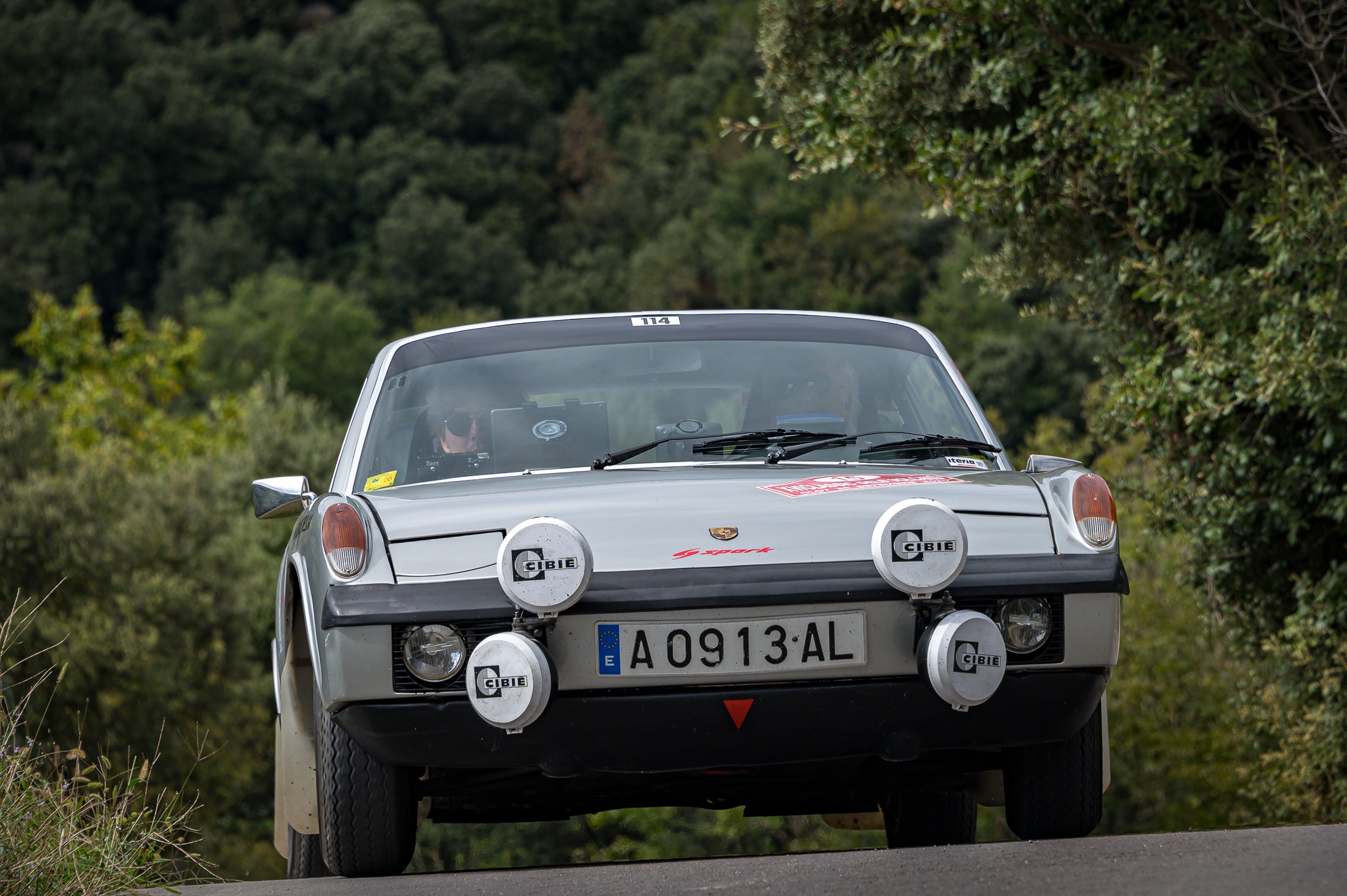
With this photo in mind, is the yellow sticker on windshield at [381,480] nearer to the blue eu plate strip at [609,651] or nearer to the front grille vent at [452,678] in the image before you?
the front grille vent at [452,678]

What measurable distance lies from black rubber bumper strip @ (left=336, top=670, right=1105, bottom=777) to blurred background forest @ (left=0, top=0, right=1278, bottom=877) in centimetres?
2054

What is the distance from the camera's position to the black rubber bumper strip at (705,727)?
→ 11.7ft

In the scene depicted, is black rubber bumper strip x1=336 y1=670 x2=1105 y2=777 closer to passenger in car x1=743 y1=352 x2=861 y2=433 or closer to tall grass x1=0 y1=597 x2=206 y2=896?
tall grass x1=0 y1=597 x2=206 y2=896

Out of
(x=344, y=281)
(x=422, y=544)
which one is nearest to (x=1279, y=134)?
(x=422, y=544)

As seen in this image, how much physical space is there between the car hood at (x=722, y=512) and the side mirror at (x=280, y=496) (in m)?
0.77

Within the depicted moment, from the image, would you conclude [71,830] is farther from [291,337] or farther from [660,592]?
[291,337]

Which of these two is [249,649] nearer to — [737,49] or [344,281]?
[344,281]

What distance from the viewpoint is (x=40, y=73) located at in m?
114

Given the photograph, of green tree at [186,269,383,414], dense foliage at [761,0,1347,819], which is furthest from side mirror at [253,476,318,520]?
green tree at [186,269,383,414]

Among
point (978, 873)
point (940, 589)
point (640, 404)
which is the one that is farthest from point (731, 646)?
point (640, 404)

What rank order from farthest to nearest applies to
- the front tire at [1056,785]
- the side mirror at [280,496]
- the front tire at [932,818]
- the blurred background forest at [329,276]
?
1. the blurred background forest at [329,276]
2. the front tire at [932,818]
3. the side mirror at [280,496]
4. the front tire at [1056,785]

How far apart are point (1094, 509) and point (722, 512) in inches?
37.4

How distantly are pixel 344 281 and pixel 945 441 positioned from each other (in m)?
107

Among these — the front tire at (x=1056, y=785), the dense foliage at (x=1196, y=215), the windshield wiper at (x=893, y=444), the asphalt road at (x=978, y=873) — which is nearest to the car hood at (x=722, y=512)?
the windshield wiper at (x=893, y=444)
